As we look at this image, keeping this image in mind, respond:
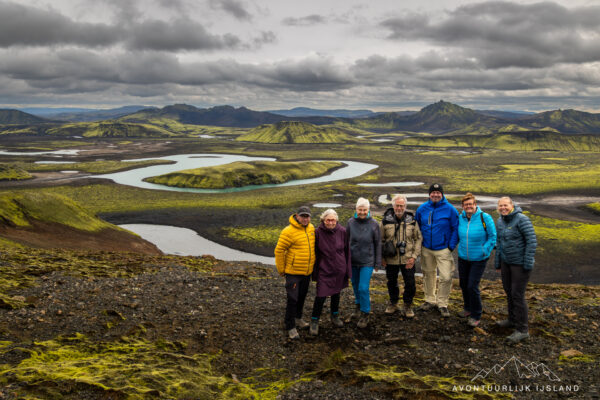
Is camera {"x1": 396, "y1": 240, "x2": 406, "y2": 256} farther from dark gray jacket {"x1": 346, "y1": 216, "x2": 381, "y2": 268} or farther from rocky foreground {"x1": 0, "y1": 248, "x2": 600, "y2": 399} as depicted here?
rocky foreground {"x1": 0, "y1": 248, "x2": 600, "y2": 399}

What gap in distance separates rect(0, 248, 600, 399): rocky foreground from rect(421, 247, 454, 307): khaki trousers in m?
0.63

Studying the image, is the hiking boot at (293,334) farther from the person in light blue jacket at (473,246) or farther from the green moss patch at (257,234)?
the green moss patch at (257,234)

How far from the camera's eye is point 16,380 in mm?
6852

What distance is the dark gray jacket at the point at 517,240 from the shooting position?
395 inches

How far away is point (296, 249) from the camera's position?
34.2 ft

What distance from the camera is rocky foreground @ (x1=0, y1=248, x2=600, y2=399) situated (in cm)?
767

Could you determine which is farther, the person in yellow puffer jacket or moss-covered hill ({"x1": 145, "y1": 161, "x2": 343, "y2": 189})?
moss-covered hill ({"x1": 145, "y1": 161, "x2": 343, "y2": 189})

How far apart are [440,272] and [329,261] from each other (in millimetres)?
4028

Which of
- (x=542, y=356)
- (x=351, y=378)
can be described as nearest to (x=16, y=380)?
(x=351, y=378)

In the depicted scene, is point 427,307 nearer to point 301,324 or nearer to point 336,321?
point 336,321

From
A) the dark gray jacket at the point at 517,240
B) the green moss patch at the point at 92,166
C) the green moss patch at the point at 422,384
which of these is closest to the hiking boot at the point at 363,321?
the green moss patch at the point at 422,384

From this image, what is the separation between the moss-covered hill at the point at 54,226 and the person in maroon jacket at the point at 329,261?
99.3 feet

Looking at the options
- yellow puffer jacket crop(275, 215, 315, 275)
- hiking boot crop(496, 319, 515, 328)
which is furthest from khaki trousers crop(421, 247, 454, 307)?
yellow puffer jacket crop(275, 215, 315, 275)

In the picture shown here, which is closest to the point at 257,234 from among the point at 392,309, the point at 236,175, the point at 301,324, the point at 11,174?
the point at 392,309
